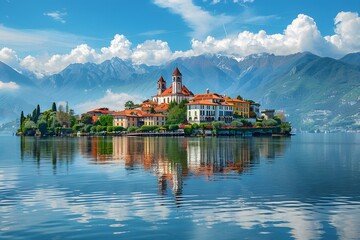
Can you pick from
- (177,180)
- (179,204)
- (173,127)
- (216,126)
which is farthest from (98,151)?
(173,127)

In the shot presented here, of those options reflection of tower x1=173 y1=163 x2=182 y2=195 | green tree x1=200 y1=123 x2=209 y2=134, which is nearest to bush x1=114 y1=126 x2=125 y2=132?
green tree x1=200 y1=123 x2=209 y2=134

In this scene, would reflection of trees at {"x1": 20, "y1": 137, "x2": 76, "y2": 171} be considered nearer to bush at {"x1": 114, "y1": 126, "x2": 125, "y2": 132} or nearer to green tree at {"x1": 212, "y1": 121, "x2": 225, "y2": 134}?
green tree at {"x1": 212, "y1": 121, "x2": 225, "y2": 134}

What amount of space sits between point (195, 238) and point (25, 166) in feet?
117

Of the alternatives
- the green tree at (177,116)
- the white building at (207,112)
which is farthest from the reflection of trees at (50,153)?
the white building at (207,112)

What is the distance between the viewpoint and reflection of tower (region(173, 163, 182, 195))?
32312 mm

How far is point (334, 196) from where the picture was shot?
1204 inches

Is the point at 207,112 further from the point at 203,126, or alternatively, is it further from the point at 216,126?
the point at 216,126

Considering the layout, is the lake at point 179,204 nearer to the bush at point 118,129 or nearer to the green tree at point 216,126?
the green tree at point 216,126

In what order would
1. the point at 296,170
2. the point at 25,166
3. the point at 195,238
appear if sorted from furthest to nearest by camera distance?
the point at 25,166
the point at 296,170
the point at 195,238

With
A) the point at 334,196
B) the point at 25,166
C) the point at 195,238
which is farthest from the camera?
the point at 25,166

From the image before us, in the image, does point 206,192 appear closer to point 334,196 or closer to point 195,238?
point 334,196

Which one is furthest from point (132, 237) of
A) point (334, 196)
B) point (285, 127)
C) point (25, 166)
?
point (285, 127)

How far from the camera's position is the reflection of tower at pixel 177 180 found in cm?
3231

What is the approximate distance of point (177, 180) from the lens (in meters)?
37.8
